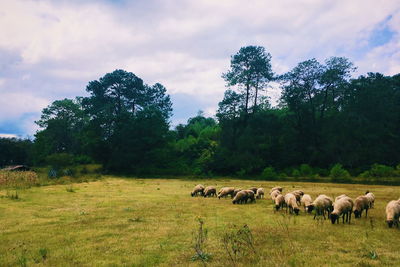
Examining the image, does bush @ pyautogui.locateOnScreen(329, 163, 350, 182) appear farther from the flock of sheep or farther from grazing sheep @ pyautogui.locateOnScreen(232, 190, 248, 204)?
grazing sheep @ pyautogui.locateOnScreen(232, 190, 248, 204)

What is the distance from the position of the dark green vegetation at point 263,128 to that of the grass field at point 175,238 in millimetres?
32533

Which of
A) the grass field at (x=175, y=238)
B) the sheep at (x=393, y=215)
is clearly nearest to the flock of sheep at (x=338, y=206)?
the sheep at (x=393, y=215)

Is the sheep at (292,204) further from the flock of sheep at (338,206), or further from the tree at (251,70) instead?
the tree at (251,70)

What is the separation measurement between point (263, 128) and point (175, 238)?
48602 millimetres

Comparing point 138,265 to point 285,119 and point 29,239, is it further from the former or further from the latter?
point 285,119

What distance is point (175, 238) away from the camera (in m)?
10.7

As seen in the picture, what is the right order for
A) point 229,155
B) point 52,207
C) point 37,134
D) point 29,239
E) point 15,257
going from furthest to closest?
point 37,134
point 229,155
point 52,207
point 29,239
point 15,257

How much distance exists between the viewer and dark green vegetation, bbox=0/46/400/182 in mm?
49156

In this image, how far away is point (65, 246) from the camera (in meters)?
9.91

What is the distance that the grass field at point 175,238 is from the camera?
27.8 feet

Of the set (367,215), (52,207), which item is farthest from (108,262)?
(367,215)

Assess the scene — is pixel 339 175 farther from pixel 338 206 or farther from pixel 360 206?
pixel 338 206

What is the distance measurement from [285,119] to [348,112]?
1158 centimetres

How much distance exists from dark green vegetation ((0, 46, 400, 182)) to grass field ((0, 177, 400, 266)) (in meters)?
32.5
